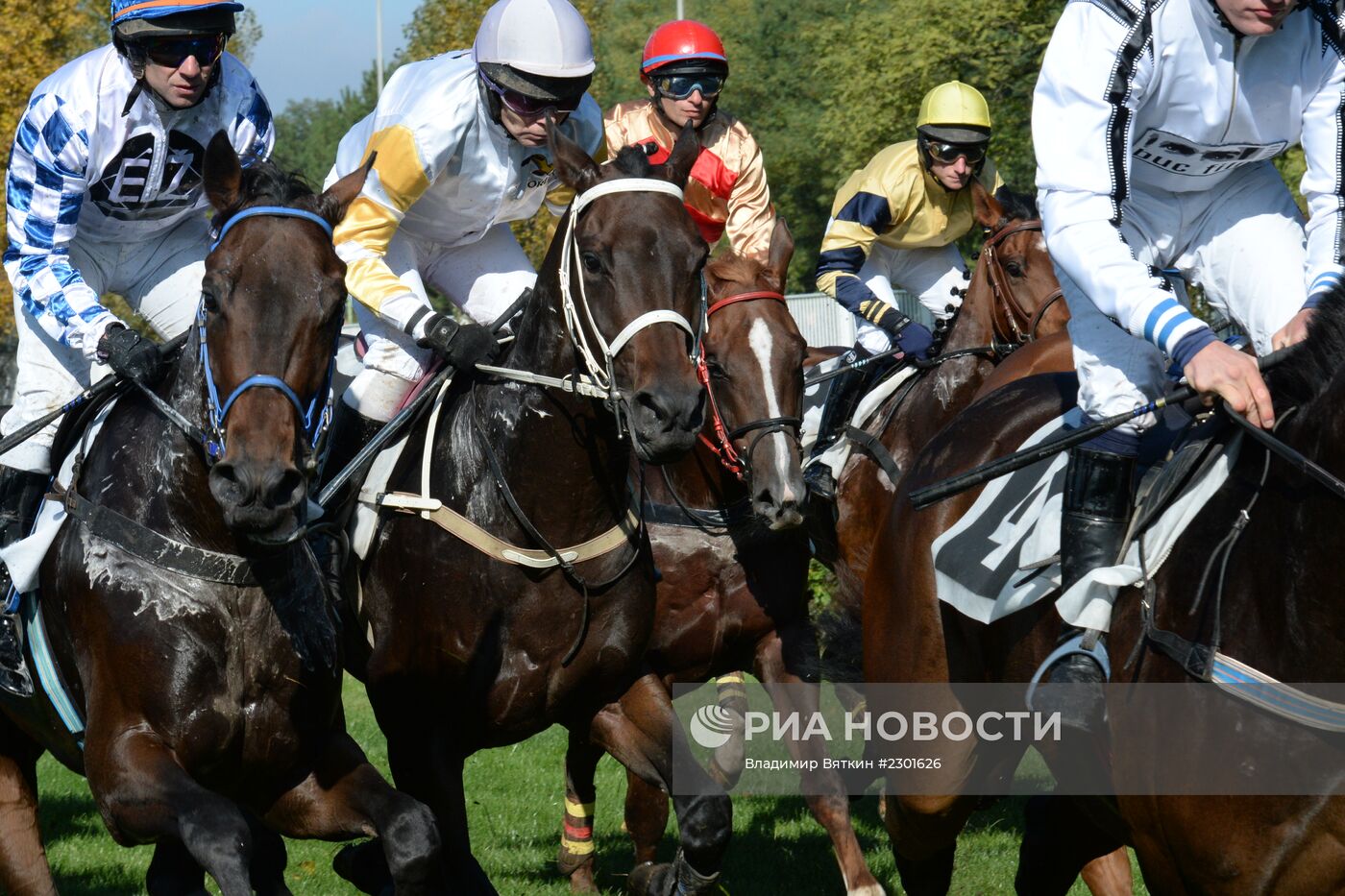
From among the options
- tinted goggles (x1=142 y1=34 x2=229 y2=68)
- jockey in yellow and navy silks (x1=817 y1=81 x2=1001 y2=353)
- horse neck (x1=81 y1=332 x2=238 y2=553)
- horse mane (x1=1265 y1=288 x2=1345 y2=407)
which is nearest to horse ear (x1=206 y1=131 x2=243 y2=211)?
horse neck (x1=81 y1=332 x2=238 y2=553)

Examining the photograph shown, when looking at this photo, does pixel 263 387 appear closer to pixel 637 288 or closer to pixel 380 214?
pixel 637 288

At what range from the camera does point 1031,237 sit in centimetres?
756

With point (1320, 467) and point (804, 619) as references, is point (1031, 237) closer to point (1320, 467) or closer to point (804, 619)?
point (804, 619)

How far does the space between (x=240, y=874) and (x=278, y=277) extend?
4.76 ft

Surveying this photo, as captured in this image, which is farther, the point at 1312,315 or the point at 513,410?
the point at 513,410

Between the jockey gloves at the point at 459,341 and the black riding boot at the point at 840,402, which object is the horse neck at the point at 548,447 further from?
the black riding boot at the point at 840,402

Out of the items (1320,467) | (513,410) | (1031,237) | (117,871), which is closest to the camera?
(1320,467)

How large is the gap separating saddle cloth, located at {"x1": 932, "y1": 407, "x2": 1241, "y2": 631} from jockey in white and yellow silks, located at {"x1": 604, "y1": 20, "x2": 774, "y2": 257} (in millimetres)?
2650

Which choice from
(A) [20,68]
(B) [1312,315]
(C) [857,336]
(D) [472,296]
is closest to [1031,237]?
(C) [857,336]

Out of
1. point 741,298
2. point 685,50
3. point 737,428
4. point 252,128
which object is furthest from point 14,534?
point 685,50

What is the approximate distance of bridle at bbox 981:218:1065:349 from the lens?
24.7 feet

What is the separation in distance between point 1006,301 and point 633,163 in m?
3.30

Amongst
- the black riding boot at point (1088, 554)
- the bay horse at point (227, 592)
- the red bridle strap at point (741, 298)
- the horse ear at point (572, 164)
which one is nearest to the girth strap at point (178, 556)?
the bay horse at point (227, 592)

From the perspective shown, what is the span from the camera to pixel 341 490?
522 cm
